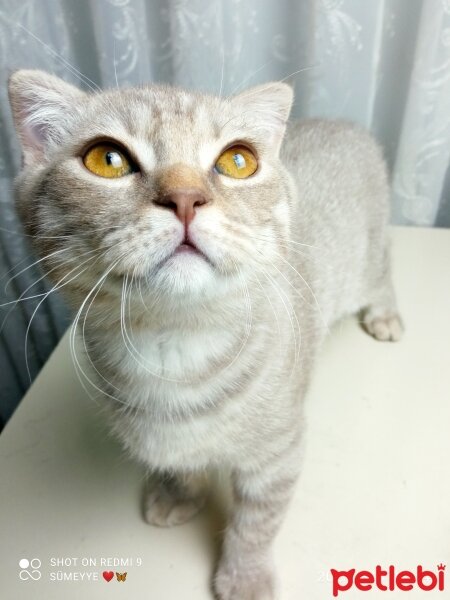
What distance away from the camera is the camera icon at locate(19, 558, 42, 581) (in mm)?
691

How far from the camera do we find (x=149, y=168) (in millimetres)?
536

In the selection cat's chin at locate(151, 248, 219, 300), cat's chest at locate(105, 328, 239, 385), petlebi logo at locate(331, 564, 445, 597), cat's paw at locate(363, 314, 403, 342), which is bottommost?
petlebi logo at locate(331, 564, 445, 597)

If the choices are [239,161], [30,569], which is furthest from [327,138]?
[30,569]

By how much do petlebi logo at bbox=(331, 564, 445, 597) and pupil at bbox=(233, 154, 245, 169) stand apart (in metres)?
0.52

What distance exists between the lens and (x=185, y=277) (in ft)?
1.59

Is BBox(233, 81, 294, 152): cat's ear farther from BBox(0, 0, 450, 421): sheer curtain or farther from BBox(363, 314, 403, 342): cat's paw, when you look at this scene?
BBox(363, 314, 403, 342): cat's paw

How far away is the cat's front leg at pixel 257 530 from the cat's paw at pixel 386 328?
39 cm

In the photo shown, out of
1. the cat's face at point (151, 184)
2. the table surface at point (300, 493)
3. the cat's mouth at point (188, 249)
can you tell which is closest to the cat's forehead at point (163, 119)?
the cat's face at point (151, 184)

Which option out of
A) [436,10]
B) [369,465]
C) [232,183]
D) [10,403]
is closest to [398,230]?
[436,10]

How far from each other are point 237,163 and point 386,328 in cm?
56

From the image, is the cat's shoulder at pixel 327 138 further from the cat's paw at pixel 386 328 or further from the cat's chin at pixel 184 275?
the cat's chin at pixel 184 275

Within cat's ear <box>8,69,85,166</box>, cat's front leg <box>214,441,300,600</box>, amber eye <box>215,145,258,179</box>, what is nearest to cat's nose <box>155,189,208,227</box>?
amber eye <box>215,145,258,179</box>

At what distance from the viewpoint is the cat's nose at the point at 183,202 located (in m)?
0.47

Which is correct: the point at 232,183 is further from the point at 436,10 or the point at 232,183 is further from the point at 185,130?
the point at 436,10
